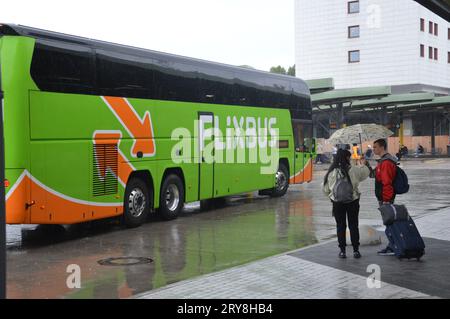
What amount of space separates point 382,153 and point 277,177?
11.8 m

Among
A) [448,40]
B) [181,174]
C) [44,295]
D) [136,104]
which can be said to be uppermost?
[448,40]

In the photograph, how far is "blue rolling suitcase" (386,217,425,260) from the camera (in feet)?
33.4

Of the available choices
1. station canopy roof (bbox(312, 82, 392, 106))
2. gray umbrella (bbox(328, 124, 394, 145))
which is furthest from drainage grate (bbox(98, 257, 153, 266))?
station canopy roof (bbox(312, 82, 392, 106))

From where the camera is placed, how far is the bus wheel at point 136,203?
14656mm

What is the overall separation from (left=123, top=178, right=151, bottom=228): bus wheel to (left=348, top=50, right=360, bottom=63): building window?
2364 inches

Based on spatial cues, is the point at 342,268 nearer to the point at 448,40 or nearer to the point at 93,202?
the point at 93,202

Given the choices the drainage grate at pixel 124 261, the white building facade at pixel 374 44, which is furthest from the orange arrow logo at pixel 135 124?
the white building facade at pixel 374 44

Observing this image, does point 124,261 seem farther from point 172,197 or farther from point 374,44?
point 374,44

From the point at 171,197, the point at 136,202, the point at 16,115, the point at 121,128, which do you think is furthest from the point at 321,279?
the point at 171,197

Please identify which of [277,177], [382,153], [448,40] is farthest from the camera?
[448,40]

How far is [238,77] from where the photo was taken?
19172mm

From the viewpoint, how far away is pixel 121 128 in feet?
46.6

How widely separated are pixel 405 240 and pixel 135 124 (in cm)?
675
